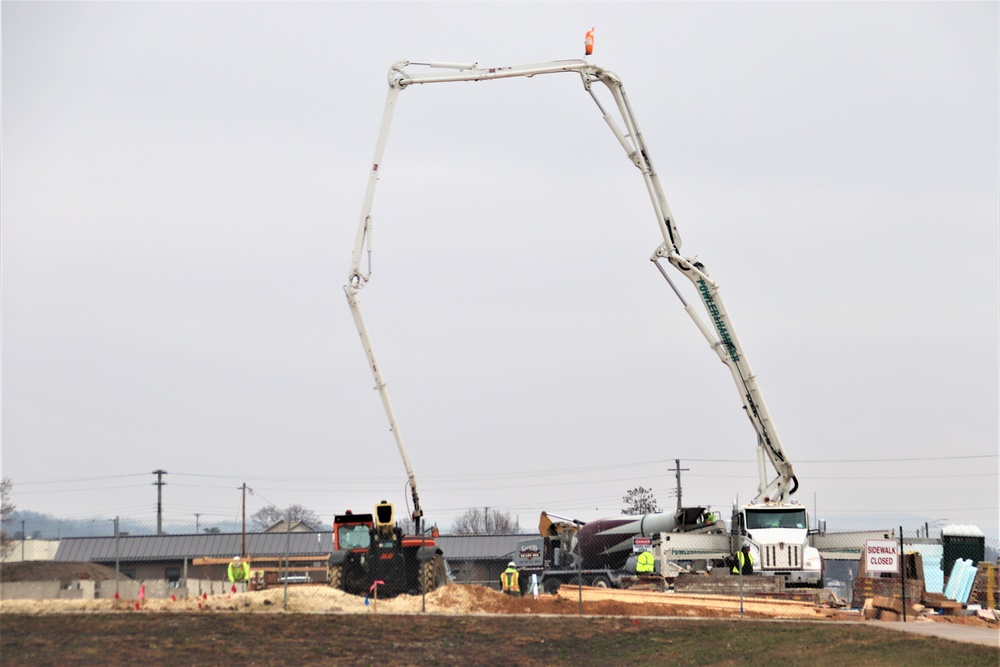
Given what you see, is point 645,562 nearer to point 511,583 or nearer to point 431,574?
point 431,574

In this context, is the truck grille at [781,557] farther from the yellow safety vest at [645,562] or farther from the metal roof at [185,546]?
the metal roof at [185,546]

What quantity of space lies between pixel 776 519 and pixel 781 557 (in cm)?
143

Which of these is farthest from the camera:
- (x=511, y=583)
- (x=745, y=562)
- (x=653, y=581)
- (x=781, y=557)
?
(x=511, y=583)

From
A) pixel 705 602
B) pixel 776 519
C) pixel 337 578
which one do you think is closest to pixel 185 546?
pixel 337 578

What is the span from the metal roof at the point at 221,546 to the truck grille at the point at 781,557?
1903 inches

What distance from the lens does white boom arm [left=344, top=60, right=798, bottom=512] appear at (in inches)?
1367

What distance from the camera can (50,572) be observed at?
1998 inches

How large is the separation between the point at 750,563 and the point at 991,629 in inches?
379

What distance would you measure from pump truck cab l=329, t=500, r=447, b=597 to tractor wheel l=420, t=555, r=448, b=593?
28 mm

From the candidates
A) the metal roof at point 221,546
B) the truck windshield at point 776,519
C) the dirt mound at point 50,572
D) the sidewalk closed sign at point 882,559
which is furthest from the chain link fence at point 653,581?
the metal roof at point 221,546

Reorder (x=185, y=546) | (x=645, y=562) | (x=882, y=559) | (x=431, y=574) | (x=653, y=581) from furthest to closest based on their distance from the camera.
Answer: (x=185, y=546)
(x=653, y=581)
(x=645, y=562)
(x=431, y=574)
(x=882, y=559)

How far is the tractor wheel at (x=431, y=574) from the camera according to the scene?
32.0 m

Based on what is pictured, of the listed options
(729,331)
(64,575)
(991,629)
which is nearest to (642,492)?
(64,575)

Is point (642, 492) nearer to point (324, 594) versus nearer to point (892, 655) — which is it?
point (324, 594)
